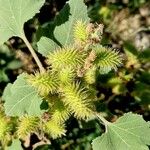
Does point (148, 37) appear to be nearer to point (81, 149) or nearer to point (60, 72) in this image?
point (81, 149)

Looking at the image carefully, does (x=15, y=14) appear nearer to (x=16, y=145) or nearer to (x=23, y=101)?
(x=23, y=101)

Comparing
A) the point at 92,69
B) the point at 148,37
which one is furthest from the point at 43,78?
the point at 148,37

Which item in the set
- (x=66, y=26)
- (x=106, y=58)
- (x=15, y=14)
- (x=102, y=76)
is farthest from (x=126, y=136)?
(x=102, y=76)

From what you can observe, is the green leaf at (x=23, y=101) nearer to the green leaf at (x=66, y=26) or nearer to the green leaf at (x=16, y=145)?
the green leaf at (x=66, y=26)

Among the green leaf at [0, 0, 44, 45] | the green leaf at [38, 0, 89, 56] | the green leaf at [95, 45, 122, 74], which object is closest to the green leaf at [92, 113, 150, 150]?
the green leaf at [95, 45, 122, 74]

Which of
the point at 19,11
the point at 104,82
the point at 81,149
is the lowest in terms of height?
the point at 81,149

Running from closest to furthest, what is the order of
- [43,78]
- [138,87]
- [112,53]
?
[43,78] < [112,53] < [138,87]
